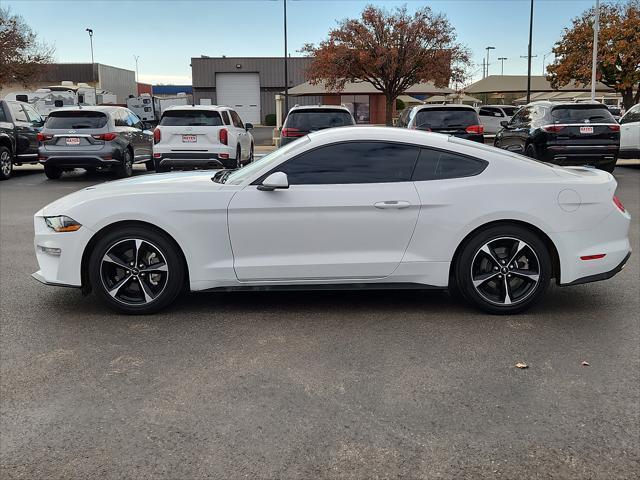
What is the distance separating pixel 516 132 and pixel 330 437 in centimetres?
1418

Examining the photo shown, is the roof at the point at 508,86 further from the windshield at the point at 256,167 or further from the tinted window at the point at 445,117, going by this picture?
the windshield at the point at 256,167

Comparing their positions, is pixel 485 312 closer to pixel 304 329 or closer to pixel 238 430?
pixel 304 329

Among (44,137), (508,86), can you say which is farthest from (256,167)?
(508,86)

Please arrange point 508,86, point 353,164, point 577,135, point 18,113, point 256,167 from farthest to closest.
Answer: point 508,86
point 18,113
point 577,135
point 256,167
point 353,164

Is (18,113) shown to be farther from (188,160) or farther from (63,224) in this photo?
(63,224)

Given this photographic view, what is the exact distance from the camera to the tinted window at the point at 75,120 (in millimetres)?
14711

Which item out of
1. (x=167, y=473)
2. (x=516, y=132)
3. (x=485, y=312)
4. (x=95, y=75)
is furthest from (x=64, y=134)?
(x=95, y=75)

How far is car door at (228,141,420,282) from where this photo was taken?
502cm

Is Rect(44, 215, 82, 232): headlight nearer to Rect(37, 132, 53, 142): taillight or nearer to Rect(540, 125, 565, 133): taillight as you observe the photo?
Rect(37, 132, 53, 142): taillight

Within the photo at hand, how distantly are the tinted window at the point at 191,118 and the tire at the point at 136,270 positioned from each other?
31.7ft

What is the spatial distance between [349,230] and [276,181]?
0.67 metres

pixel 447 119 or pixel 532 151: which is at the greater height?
pixel 447 119

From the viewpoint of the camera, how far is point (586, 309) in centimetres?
539

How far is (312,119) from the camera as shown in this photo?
1509 cm
